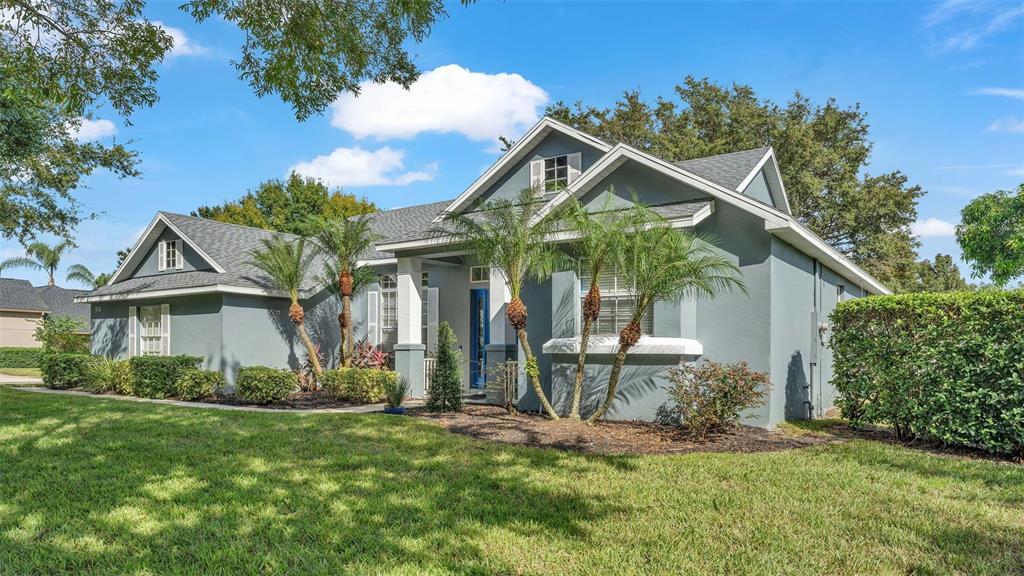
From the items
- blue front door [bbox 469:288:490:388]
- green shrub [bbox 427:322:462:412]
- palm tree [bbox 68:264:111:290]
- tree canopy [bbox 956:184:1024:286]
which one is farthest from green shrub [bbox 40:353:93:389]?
tree canopy [bbox 956:184:1024:286]

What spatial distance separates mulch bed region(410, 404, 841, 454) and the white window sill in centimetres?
128

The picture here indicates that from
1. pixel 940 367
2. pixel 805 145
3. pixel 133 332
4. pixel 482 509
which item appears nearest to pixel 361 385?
pixel 482 509

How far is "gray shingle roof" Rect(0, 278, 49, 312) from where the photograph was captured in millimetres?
38031

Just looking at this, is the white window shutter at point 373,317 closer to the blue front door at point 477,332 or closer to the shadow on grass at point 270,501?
the blue front door at point 477,332

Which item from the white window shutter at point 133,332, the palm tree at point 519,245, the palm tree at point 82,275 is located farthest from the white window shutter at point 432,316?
the palm tree at point 82,275

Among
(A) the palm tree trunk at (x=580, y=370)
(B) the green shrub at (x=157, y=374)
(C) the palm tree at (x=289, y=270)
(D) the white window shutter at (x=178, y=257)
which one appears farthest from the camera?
(D) the white window shutter at (x=178, y=257)

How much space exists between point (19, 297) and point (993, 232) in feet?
174

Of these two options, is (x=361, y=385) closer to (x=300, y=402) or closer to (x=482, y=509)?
(x=300, y=402)

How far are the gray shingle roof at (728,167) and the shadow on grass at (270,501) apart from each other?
769 centimetres

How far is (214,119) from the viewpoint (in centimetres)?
1122

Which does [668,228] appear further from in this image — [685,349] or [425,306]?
[425,306]

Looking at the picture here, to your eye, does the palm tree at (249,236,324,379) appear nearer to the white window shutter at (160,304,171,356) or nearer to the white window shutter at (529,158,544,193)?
the white window shutter at (160,304,171,356)

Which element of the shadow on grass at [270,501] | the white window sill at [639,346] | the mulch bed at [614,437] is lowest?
the mulch bed at [614,437]

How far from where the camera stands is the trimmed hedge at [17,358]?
32.9m
